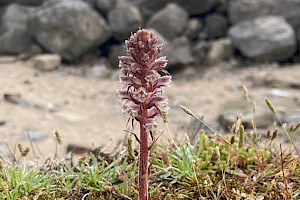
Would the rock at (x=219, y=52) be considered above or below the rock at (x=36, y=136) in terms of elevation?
above

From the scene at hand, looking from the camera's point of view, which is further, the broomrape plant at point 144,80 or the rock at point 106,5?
the rock at point 106,5

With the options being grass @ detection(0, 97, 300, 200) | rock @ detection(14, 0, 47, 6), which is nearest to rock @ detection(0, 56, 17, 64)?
rock @ detection(14, 0, 47, 6)

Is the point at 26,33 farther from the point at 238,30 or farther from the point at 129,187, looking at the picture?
the point at 129,187

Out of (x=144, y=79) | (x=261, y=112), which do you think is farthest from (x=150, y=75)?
(x=261, y=112)

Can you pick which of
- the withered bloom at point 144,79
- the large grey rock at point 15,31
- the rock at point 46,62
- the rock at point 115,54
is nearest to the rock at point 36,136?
the rock at point 46,62

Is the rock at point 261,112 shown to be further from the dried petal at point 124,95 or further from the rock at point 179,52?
the dried petal at point 124,95

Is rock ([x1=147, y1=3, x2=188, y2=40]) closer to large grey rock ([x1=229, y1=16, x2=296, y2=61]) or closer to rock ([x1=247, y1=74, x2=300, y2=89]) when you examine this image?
large grey rock ([x1=229, y1=16, x2=296, y2=61])

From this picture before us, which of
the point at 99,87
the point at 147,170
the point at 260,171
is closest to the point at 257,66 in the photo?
the point at 99,87
